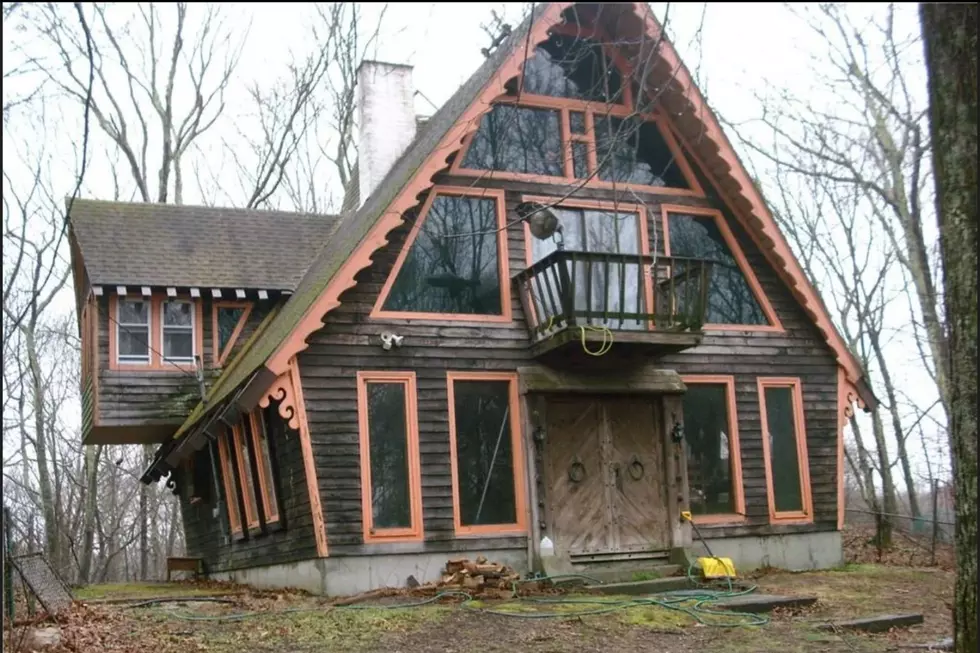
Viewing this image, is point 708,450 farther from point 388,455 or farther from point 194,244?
point 194,244

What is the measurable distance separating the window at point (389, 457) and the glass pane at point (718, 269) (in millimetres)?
4610

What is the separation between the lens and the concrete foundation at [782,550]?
13.9 meters

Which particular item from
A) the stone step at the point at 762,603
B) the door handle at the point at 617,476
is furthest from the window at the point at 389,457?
the stone step at the point at 762,603

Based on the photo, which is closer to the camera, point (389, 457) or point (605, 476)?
point (389, 457)

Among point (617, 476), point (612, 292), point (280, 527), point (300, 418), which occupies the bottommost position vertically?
point (280, 527)

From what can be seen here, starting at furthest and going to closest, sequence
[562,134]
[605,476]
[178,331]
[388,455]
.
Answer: [178,331]
[562,134]
[605,476]
[388,455]

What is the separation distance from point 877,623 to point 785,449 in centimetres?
503

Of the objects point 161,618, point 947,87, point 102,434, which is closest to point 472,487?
point 161,618

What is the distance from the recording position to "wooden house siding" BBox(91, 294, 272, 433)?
15086mm

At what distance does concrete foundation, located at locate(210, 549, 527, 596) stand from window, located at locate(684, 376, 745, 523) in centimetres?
281

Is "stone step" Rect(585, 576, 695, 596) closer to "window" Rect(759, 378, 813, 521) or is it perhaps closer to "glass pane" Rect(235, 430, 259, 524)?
"window" Rect(759, 378, 813, 521)

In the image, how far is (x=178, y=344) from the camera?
616 inches

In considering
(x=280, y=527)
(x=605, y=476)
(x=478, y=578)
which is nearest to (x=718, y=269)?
(x=605, y=476)

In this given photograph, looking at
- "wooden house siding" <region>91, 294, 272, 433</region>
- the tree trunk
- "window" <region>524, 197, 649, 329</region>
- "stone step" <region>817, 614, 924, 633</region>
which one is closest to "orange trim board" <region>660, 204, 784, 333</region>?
"window" <region>524, 197, 649, 329</region>
